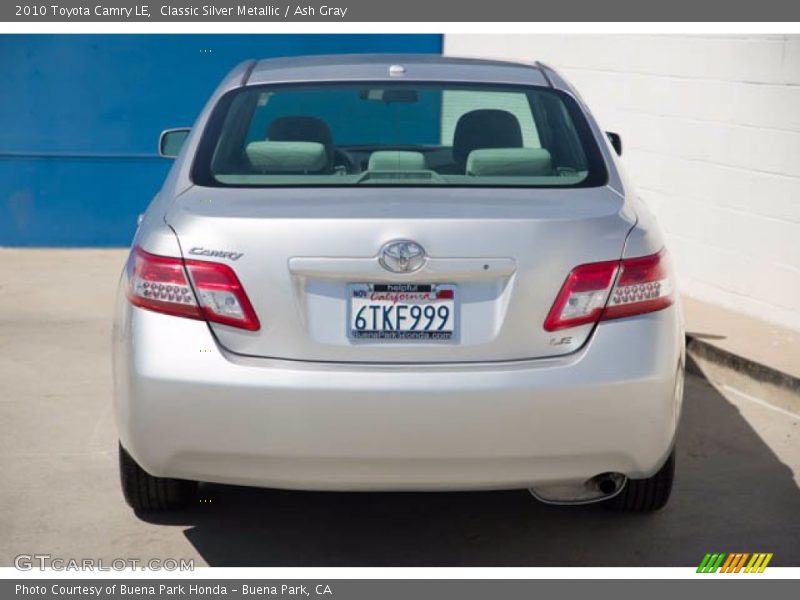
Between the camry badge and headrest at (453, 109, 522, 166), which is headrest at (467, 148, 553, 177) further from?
the camry badge

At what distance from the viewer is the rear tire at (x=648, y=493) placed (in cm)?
479

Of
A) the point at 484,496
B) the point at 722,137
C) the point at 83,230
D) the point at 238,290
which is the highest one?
the point at 238,290

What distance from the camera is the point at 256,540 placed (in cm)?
469

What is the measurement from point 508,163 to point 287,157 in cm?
75

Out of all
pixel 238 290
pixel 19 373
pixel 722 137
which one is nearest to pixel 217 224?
pixel 238 290

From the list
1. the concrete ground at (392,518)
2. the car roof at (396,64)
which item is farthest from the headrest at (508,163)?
the concrete ground at (392,518)

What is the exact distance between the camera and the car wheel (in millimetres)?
4711

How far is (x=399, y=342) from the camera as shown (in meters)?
3.97

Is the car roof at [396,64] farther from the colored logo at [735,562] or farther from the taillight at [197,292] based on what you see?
the colored logo at [735,562]

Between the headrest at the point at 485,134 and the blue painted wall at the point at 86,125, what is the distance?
6.02 meters

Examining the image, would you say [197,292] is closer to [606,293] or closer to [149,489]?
[149,489]

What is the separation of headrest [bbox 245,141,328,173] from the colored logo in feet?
6.04
